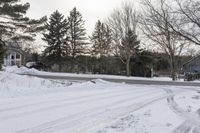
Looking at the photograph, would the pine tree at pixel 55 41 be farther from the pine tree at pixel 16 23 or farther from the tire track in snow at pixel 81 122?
the tire track in snow at pixel 81 122

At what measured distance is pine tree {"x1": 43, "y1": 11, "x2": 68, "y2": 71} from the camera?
7469 centimetres

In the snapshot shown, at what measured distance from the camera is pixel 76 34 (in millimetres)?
78625

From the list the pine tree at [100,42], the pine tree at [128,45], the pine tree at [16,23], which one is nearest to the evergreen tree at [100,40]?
the pine tree at [100,42]

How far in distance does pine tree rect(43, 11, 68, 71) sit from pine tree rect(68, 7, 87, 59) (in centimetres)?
230

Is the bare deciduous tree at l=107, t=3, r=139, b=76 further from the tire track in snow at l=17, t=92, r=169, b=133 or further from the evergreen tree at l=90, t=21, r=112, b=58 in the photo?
the tire track in snow at l=17, t=92, r=169, b=133

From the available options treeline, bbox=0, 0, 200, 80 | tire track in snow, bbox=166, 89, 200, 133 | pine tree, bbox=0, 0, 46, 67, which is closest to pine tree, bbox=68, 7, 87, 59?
treeline, bbox=0, 0, 200, 80

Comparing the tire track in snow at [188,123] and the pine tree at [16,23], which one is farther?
the pine tree at [16,23]

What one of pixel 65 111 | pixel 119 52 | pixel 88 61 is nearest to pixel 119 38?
pixel 119 52

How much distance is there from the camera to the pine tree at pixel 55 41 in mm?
74688

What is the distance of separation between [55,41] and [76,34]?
552 cm

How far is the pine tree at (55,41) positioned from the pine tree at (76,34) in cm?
230

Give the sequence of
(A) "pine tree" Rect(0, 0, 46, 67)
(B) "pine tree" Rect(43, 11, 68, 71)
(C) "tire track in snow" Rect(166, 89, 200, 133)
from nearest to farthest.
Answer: (C) "tire track in snow" Rect(166, 89, 200, 133) → (A) "pine tree" Rect(0, 0, 46, 67) → (B) "pine tree" Rect(43, 11, 68, 71)

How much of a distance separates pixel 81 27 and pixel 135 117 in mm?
69161

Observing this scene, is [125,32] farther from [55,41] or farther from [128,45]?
[55,41]
